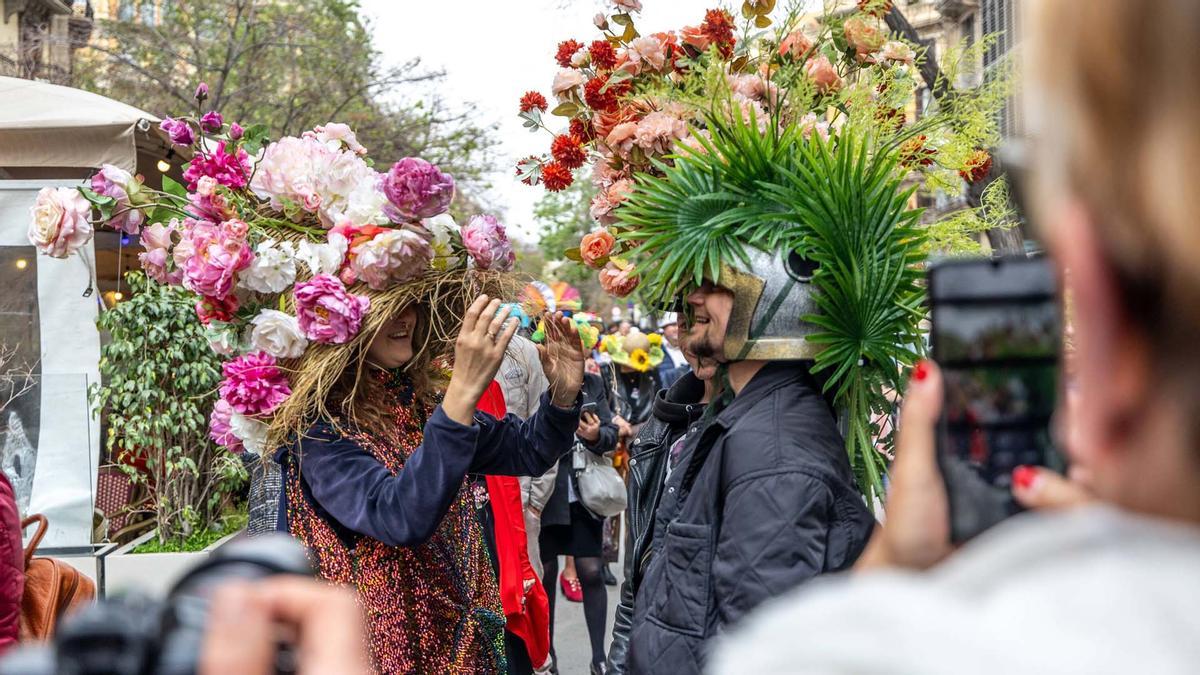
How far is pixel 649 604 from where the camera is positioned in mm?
2414

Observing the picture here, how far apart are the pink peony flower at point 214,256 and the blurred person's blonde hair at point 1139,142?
2559 mm

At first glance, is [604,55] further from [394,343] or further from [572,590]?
[572,590]

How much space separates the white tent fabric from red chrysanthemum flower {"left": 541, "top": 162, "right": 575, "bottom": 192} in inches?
108

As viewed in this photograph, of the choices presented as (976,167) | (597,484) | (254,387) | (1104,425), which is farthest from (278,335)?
(597,484)

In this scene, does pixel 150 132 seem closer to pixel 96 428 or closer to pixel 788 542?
pixel 96 428

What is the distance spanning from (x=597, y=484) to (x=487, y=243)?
3.44 meters

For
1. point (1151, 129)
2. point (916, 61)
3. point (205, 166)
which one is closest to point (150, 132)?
point (205, 166)

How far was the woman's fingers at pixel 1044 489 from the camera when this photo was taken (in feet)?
2.96

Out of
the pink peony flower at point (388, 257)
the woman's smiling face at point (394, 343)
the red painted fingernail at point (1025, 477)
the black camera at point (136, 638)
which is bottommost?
the black camera at point (136, 638)

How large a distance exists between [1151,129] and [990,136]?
8.67 ft

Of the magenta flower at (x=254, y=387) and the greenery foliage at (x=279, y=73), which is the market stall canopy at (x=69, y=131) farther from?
the greenery foliage at (x=279, y=73)

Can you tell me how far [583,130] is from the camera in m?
3.42

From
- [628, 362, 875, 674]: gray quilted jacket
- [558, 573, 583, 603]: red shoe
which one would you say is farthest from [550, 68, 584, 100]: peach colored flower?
[558, 573, 583, 603]: red shoe

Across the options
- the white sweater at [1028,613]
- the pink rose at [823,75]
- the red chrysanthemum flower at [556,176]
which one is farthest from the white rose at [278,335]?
the white sweater at [1028,613]
